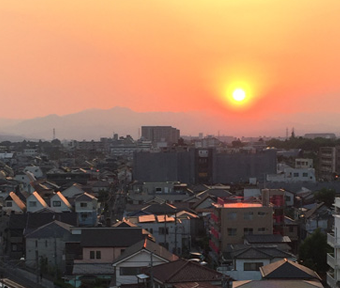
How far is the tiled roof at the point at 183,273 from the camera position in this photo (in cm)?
1217

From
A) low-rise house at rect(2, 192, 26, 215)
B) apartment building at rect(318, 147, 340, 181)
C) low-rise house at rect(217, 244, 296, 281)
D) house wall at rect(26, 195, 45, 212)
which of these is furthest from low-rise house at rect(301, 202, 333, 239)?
apartment building at rect(318, 147, 340, 181)

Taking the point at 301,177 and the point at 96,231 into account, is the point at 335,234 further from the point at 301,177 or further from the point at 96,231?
the point at 301,177

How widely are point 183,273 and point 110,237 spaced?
169 inches

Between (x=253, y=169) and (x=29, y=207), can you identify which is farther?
(x=253, y=169)

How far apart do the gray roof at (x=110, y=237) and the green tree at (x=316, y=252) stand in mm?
4790

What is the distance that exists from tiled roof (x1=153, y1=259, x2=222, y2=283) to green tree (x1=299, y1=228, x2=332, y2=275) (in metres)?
4.58

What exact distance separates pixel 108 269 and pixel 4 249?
6419mm

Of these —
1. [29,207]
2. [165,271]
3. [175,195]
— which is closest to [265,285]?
[165,271]

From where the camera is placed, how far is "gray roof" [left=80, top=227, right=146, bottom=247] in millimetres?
15875

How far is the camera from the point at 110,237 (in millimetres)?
16109

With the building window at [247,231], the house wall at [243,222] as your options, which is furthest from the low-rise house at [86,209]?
the building window at [247,231]

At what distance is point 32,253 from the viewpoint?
18.2m

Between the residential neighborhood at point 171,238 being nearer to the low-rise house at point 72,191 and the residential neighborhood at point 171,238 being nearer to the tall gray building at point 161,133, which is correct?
the low-rise house at point 72,191

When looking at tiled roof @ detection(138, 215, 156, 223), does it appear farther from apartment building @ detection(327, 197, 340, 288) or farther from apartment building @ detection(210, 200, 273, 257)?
apartment building @ detection(327, 197, 340, 288)
